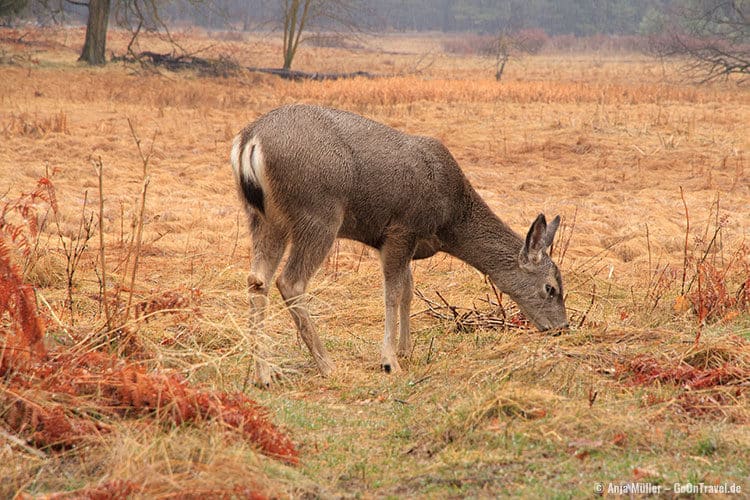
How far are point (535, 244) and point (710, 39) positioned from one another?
189ft

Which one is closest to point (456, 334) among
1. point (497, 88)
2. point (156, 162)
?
point (156, 162)

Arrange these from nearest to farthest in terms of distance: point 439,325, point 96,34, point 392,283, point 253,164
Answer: point 253,164
point 392,283
point 439,325
point 96,34

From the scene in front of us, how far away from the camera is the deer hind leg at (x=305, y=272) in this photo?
6.73 metres

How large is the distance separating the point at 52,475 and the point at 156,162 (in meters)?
12.1

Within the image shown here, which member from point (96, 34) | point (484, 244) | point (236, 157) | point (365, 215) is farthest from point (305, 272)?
point (96, 34)

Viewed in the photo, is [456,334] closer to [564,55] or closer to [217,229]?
[217,229]

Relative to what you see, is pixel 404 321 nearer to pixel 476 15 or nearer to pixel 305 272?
pixel 305 272

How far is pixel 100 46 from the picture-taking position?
33.7m

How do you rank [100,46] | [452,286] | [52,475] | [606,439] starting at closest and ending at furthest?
[52,475], [606,439], [452,286], [100,46]

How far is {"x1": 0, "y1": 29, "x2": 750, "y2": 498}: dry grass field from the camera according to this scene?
4523 mm

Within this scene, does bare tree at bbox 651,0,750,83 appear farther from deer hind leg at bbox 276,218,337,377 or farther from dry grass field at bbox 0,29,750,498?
deer hind leg at bbox 276,218,337,377

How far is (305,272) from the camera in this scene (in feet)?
22.4

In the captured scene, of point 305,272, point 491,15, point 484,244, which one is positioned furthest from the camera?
point 491,15

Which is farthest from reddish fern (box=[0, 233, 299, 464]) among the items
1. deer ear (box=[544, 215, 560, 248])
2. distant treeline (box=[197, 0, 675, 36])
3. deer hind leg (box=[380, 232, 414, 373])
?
distant treeline (box=[197, 0, 675, 36])
